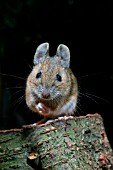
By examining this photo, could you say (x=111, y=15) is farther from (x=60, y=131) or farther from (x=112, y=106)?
(x=60, y=131)

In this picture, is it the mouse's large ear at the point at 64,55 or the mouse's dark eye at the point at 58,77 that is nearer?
the mouse's dark eye at the point at 58,77

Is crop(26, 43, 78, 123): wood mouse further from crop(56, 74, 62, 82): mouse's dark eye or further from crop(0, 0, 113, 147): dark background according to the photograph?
crop(0, 0, 113, 147): dark background

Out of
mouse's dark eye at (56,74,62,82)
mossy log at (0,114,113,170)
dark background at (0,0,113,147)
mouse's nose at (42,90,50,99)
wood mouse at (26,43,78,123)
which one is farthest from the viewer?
dark background at (0,0,113,147)

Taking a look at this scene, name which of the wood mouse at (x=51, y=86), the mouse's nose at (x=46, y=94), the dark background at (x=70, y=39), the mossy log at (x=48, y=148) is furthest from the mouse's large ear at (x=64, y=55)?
the dark background at (x=70, y=39)

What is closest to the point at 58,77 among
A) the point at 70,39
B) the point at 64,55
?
the point at 64,55

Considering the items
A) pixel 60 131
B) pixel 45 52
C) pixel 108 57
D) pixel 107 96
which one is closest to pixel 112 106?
pixel 107 96

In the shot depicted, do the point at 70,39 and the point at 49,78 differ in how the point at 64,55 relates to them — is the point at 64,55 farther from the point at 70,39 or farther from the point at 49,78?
the point at 70,39

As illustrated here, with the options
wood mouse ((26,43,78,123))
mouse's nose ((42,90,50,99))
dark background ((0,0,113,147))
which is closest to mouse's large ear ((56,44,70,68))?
wood mouse ((26,43,78,123))

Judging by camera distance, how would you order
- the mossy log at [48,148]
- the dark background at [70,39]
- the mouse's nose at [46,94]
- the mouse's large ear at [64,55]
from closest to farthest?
the mossy log at [48,148]
the mouse's nose at [46,94]
the mouse's large ear at [64,55]
the dark background at [70,39]

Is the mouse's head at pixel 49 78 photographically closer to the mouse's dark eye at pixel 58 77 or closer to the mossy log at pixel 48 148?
the mouse's dark eye at pixel 58 77
